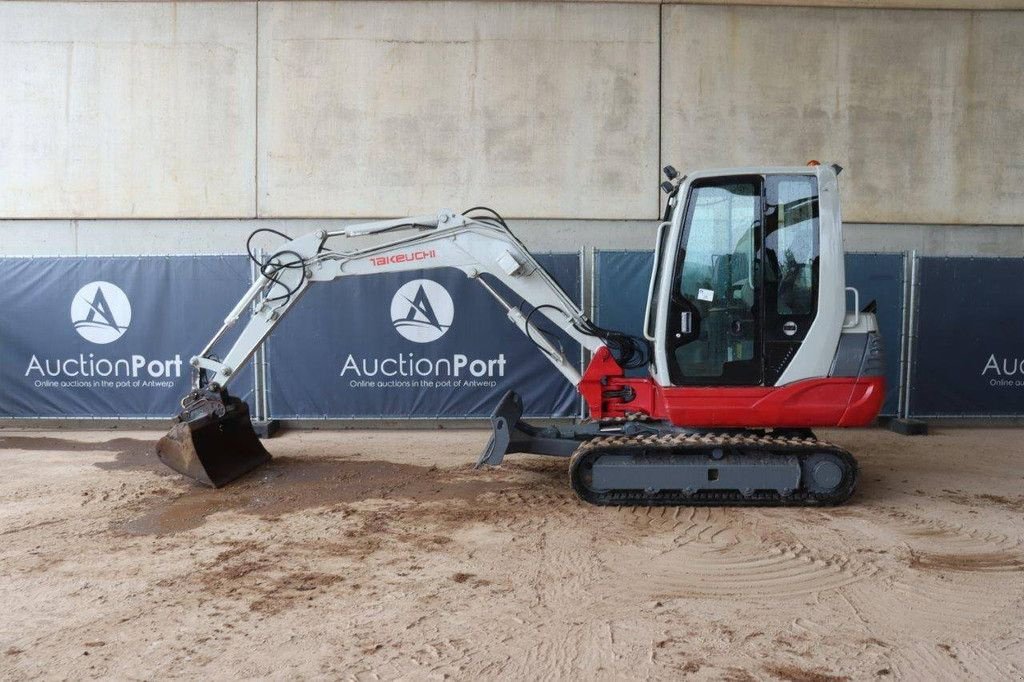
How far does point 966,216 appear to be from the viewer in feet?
31.2

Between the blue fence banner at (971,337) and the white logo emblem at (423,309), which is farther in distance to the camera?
the blue fence banner at (971,337)

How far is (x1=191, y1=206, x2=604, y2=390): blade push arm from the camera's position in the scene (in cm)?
637

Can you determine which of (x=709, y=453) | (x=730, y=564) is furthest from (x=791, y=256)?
(x=730, y=564)

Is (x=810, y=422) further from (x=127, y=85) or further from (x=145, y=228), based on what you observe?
(x=127, y=85)

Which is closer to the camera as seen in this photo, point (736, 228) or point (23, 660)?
point (23, 660)

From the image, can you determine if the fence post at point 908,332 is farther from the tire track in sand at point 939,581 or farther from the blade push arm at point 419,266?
the blade push arm at point 419,266

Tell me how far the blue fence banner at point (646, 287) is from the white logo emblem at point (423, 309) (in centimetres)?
187

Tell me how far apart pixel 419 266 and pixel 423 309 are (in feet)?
7.51

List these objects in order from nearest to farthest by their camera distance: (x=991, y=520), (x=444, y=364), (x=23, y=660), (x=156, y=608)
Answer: (x=23, y=660), (x=156, y=608), (x=991, y=520), (x=444, y=364)

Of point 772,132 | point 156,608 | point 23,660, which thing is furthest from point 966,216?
point 23,660

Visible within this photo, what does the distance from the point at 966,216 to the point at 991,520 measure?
5.63 metres

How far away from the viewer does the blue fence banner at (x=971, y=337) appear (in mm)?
8820

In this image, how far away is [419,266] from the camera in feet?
21.2

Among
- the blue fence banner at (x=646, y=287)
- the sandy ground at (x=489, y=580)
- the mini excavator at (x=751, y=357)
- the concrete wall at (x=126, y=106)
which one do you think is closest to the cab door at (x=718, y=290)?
the mini excavator at (x=751, y=357)
